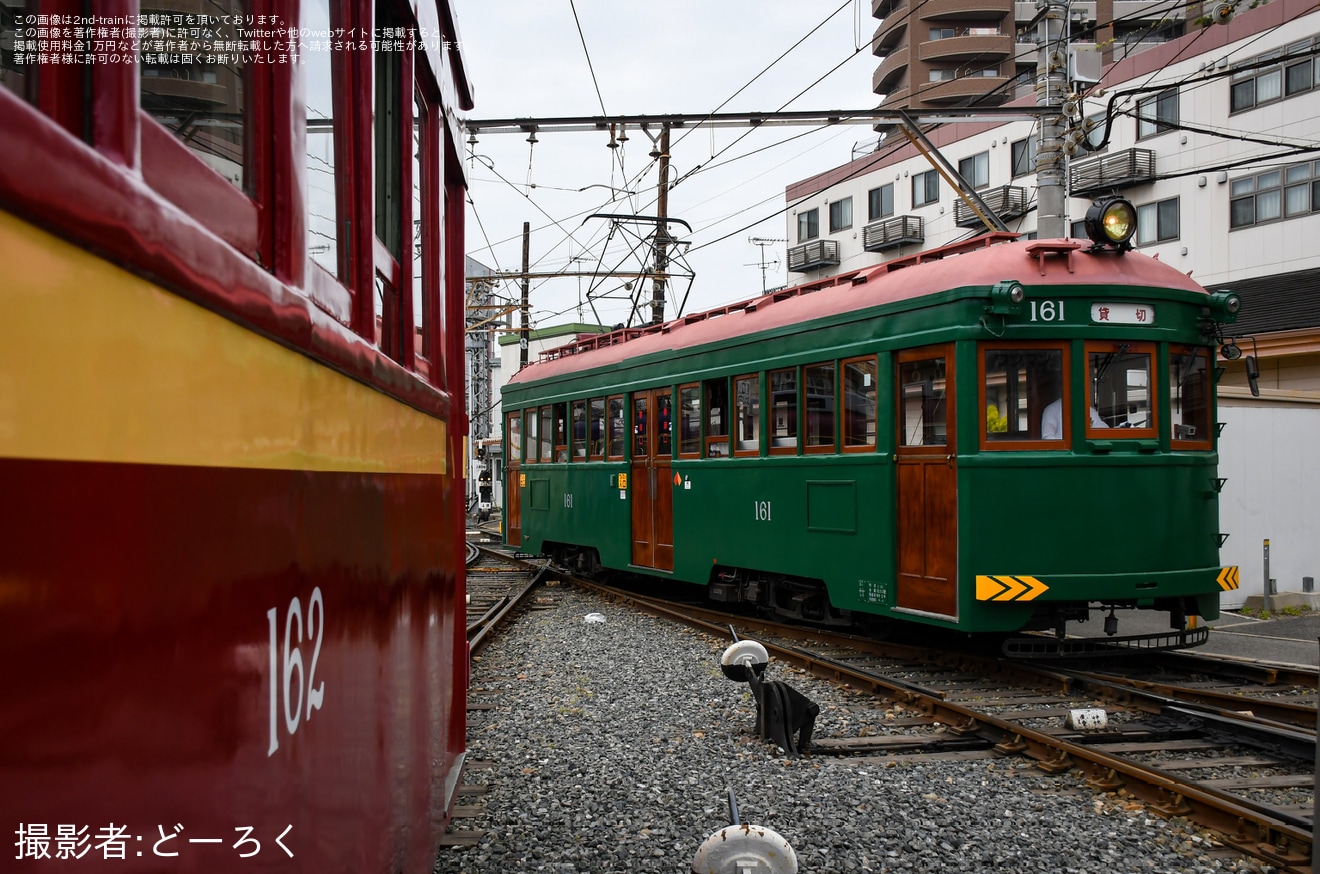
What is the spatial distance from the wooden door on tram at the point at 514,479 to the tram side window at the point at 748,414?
650 centimetres

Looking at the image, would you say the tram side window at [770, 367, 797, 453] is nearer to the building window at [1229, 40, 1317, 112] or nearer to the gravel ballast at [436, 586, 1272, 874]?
Result: the gravel ballast at [436, 586, 1272, 874]

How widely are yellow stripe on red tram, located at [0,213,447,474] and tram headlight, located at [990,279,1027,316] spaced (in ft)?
22.0

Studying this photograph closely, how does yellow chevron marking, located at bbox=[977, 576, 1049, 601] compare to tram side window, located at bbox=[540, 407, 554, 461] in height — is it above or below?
below

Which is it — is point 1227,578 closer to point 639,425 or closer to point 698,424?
point 698,424

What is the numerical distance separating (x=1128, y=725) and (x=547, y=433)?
10032 millimetres

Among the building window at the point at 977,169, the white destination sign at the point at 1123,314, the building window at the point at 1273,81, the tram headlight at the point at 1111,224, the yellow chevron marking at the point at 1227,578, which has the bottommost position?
the yellow chevron marking at the point at 1227,578

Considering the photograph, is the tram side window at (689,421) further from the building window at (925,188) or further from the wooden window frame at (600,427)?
the building window at (925,188)

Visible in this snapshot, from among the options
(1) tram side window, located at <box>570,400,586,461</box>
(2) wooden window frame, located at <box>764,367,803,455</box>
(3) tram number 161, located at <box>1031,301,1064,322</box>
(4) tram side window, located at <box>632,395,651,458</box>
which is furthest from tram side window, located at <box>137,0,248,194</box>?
(1) tram side window, located at <box>570,400,586,461</box>

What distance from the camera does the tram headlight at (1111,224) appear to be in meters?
7.91

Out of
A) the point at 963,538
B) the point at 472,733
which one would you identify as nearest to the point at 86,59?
the point at 472,733

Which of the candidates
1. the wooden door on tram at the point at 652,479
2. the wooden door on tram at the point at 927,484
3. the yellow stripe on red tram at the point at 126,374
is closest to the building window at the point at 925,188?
the wooden door on tram at the point at 652,479

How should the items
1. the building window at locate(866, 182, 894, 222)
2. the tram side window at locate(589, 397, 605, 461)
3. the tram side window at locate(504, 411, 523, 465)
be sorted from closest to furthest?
1. the tram side window at locate(589, 397, 605, 461)
2. the tram side window at locate(504, 411, 523, 465)
3. the building window at locate(866, 182, 894, 222)

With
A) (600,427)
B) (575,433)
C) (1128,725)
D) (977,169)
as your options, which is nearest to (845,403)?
(1128,725)

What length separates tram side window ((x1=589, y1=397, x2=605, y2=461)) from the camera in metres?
13.6
